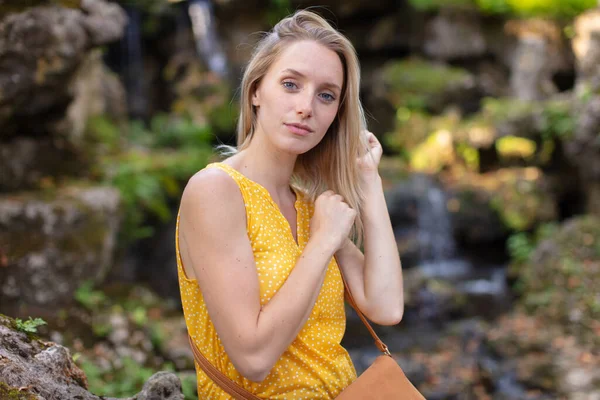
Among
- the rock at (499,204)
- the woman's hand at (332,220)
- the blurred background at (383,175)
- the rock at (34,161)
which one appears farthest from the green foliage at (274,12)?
the woman's hand at (332,220)

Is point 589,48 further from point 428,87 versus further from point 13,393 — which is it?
point 13,393

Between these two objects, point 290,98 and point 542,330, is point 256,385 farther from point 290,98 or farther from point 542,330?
point 542,330

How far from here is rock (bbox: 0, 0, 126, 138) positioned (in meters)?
4.75

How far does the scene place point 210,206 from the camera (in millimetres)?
1889

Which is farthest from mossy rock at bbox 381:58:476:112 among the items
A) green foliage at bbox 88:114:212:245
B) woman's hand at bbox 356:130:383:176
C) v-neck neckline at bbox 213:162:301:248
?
v-neck neckline at bbox 213:162:301:248

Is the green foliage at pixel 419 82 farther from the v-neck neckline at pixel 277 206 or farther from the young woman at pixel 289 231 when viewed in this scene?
the v-neck neckline at pixel 277 206

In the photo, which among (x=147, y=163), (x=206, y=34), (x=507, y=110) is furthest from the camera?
(x=206, y=34)

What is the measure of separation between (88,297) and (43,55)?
7.40ft

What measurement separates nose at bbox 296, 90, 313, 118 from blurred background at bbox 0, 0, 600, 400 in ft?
1.98

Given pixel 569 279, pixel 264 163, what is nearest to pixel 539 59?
pixel 569 279

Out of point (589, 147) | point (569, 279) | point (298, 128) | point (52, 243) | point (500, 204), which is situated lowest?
point (500, 204)

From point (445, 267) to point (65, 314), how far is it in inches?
282

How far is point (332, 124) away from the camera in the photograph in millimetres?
2379

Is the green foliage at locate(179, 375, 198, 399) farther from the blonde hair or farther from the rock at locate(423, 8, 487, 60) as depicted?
the rock at locate(423, 8, 487, 60)
